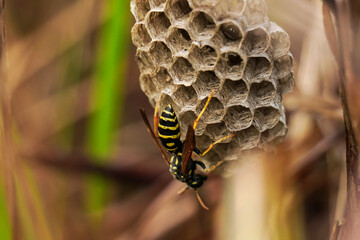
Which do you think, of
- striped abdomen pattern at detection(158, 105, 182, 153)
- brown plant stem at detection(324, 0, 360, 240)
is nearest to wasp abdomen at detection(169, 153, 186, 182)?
striped abdomen pattern at detection(158, 105, 182, 153)

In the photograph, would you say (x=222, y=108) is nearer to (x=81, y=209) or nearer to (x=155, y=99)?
(x=155, y=99)

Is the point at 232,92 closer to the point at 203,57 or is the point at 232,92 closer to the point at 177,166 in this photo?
the point at 203,57

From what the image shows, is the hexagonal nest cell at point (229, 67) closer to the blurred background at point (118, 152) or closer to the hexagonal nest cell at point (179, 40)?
the hexagonal nest cell at point (179, 40)

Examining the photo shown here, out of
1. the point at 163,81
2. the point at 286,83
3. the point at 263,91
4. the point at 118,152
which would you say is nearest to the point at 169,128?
the point at 163,81

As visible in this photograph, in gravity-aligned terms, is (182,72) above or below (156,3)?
below

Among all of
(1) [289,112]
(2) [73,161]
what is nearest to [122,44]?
(2) [73,161]

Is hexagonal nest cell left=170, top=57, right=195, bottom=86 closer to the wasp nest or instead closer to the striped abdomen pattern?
the wasp nest
